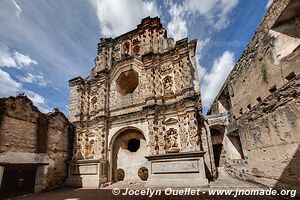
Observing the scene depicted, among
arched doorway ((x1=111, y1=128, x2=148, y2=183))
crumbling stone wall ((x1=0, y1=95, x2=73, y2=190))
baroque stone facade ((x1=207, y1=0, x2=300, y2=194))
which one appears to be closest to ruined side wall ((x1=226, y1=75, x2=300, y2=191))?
baroque stone facade ((x1=207, y1=0, x2=300, y2=194))

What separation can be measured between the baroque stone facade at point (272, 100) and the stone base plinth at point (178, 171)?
2179 millimetres

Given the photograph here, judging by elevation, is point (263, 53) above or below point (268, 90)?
above

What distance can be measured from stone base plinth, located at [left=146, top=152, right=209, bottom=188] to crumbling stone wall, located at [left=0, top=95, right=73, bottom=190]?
18.7 ft

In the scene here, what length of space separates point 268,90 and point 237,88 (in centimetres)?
261

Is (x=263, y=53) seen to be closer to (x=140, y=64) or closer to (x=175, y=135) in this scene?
(x=175, y=135)

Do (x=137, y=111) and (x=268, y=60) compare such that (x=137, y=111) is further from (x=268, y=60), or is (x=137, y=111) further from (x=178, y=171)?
(x=268, y=60)

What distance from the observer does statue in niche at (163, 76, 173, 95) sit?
9.31 metres

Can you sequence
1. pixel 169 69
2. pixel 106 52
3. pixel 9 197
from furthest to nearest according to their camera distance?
pixel 106 52
pixel 169 69
pixel 9 197

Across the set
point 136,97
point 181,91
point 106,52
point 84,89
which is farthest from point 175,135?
point 106,52

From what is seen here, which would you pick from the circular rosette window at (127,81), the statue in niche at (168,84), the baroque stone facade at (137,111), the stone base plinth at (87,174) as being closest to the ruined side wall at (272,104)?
the baroque stone facade at (137,111)

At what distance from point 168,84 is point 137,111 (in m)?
2.48

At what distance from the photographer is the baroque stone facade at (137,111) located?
322 inches

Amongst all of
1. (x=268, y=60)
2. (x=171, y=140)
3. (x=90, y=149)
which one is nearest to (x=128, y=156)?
(x=90, y=149)

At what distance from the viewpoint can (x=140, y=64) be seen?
1055 cm
